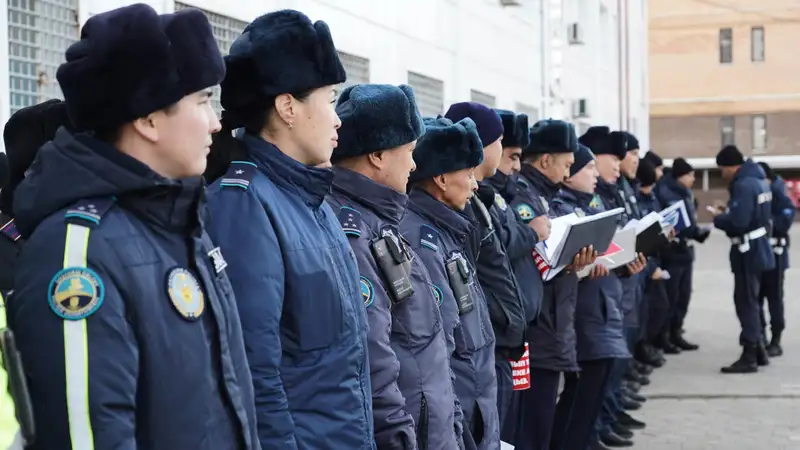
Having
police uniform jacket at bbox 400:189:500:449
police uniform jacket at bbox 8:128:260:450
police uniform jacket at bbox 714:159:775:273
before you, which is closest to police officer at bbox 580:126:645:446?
police uniform jacket at bbox 714:159:775:273

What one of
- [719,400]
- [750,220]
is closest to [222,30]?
[719,400]

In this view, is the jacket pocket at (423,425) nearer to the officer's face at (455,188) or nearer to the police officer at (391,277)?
the police officer at (391,277)

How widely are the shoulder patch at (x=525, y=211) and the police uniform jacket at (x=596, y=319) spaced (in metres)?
0.67

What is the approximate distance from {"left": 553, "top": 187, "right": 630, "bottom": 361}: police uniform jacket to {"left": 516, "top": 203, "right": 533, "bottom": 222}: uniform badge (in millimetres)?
671

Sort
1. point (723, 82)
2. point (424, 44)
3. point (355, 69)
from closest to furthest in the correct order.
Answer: point (355, 69)
point (424, 44)
point (723, 82)

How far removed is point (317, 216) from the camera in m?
2.90

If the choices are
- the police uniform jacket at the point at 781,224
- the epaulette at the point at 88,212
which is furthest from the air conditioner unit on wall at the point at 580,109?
the epaulette at the point at 88,212

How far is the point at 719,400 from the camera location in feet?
29.1

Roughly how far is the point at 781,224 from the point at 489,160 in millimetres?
6786

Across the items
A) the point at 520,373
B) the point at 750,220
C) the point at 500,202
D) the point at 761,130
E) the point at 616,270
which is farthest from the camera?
the point at 761,130

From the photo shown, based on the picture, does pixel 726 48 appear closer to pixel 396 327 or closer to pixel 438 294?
pixel 438 294

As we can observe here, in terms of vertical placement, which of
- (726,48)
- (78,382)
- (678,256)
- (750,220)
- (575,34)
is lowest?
(678,256)

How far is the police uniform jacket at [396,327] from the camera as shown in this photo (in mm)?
3115

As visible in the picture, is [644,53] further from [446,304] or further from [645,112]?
[446,304]
